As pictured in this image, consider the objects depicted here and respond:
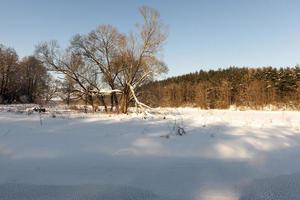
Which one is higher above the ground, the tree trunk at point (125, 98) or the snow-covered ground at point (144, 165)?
the tree trunk at point (125, 98)

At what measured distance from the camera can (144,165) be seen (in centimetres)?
542

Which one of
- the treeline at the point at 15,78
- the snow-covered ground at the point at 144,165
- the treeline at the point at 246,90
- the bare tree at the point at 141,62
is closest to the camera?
the snow-covered ground at the point at 144,165

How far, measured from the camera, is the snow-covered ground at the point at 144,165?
406 cm

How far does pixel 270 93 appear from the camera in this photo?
61438 millimetres

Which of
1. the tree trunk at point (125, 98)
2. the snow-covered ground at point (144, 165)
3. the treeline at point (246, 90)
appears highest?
the treeline at point (246, 90)

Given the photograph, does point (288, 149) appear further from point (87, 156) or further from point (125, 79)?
point (125, 79)

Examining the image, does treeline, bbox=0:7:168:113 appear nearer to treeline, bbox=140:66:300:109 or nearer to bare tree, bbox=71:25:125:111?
bare tree, bbox=71:25:125:111

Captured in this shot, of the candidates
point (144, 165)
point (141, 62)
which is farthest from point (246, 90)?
point (144, 165)

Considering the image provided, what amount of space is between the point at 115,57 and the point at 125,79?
1.96 metres

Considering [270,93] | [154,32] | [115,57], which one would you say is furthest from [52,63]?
[270,93]

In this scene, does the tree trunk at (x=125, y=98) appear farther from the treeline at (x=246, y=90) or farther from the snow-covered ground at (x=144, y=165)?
the treeline at (x=246, y=90)

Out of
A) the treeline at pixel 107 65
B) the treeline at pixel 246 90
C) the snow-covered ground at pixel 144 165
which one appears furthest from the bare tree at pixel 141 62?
the treeline at pixel 246 90

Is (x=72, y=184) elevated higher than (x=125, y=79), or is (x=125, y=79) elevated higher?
(x=125, y=79)

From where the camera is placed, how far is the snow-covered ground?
4.06 m
